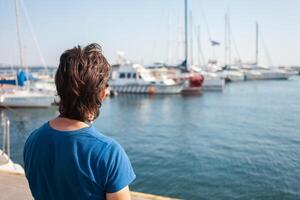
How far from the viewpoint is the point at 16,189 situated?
4.53m

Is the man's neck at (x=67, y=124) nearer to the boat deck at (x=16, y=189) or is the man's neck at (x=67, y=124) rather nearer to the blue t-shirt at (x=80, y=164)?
the blue t-shirt at (x=80, y=164)

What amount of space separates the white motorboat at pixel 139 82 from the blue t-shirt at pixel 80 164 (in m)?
36.6

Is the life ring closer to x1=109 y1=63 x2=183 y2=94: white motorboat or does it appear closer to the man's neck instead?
x1=109 y1=63 x2=183 y2=94: white motorboat

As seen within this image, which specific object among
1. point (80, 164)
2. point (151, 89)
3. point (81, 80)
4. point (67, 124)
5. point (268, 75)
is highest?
point (81, 80)

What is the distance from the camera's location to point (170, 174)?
9938mm

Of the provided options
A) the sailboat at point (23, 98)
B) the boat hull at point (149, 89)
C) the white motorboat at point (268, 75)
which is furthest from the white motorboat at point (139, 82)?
the white motorboat at point (268, 75)

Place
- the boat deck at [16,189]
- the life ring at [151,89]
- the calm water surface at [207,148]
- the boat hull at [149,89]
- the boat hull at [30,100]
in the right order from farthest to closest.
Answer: the life ring at [151,89], the boat hull at [149,89], the boat hull at [30,100], the calm water surface at [207,148], the boat deck at [16,189]

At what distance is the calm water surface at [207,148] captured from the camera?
887cm

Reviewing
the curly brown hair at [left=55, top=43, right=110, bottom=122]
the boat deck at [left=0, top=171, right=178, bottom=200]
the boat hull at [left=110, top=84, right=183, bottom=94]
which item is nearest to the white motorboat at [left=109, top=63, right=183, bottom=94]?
the boat hull at [left=110, top=84, right=183, bottom=94]

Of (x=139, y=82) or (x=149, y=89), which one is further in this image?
(x=139, y=82)

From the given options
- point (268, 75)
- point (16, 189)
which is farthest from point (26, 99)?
point (268, 75)

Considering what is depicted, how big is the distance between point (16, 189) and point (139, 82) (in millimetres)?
35458

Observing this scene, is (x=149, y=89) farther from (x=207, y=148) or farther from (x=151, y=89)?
(x=207, y=148)

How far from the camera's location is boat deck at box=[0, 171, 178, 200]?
169 inches
